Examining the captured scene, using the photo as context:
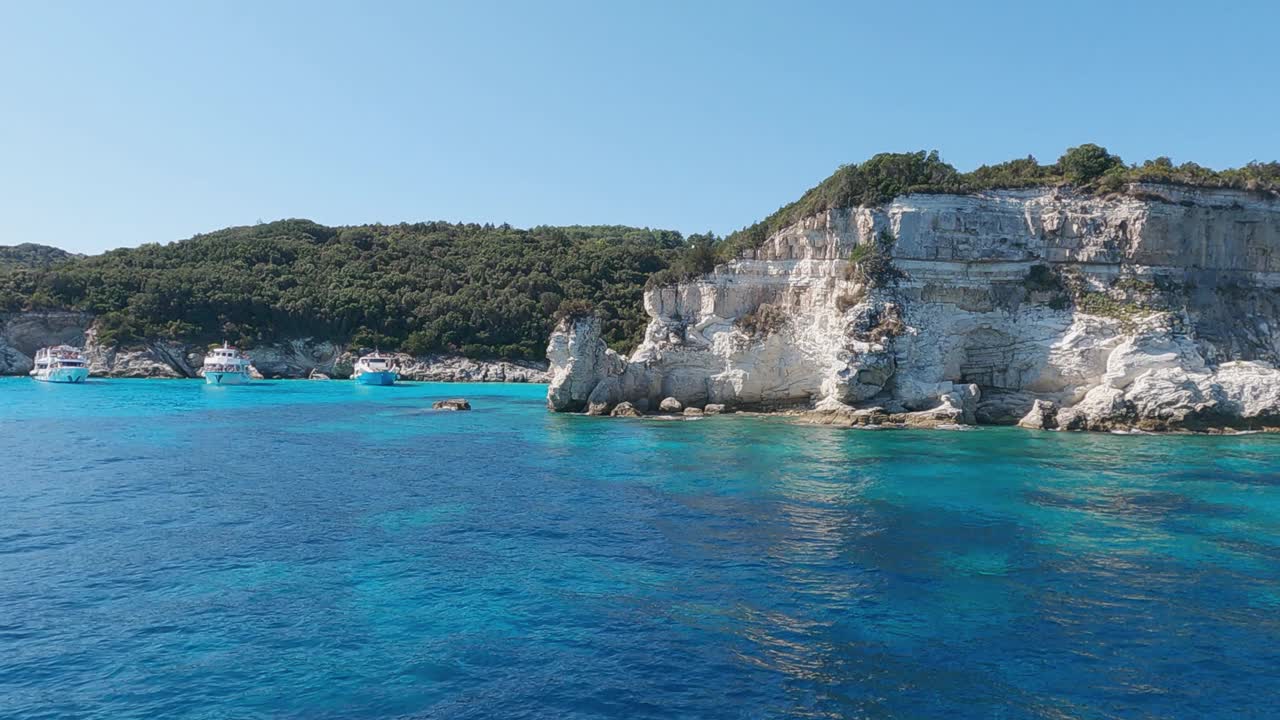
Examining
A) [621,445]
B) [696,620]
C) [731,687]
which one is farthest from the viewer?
[621,445]

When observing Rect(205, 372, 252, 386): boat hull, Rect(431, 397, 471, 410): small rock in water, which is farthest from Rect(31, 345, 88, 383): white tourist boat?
Rect(431, 397, 471, 410): small rock in water

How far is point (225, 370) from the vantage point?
70.8 metres

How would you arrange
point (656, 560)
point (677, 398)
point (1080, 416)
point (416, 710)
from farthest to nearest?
point (677, 398)
point (1080, 416)
point (656, 560)
point (416, 710)

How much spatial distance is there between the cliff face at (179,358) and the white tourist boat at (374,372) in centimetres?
886

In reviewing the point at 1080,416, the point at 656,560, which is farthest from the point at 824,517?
the point at 1080,416

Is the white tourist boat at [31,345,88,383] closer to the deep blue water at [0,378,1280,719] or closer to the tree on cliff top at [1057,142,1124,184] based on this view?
the deep blue water at [0,378,1280,719]

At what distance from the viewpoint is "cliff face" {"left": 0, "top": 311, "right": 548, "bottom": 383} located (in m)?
78.8

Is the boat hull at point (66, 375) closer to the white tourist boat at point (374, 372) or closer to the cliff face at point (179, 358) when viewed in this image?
the cliff face at point (179, 358)

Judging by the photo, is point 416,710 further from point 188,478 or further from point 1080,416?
point 1080,416

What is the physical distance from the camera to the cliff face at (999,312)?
37312 mm

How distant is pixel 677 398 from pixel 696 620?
33.4 metres

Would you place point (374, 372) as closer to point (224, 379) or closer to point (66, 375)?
point (224, 379)

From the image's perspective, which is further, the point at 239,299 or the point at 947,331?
the point at 239,299

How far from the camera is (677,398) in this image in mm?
44781
